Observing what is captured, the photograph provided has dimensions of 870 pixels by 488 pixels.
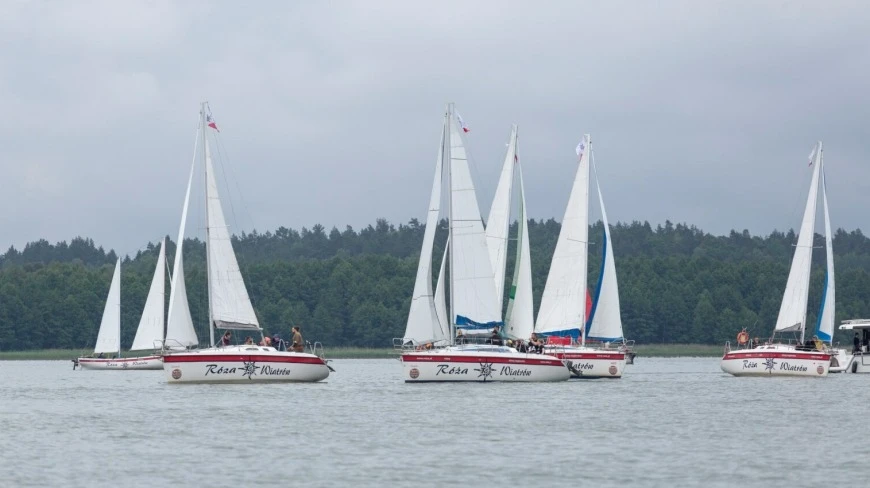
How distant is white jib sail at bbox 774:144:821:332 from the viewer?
69.9 metres

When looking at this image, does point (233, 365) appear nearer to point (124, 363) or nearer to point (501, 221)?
point (501, 221)

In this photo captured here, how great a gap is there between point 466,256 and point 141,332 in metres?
41.4

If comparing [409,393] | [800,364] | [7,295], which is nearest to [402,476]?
[409,393]

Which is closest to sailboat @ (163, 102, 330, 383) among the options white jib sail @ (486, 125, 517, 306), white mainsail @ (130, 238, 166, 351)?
white jib sail @ (486, 125, 517, 306)

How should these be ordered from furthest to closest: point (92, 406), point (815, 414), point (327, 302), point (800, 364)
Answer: point (327, 302) → point (800, 364) → point (92, 406) → point (815, 414)

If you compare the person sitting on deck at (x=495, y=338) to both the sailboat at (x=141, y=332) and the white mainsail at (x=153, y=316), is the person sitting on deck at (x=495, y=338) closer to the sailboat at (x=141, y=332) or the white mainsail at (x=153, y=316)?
the sailboat at (x=141, y=332)

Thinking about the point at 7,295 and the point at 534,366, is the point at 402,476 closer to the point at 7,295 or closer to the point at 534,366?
the point at 534,366

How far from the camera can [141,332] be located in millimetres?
94000

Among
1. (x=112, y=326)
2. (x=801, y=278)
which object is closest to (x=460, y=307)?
(x=801, y=278)

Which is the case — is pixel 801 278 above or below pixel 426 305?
above

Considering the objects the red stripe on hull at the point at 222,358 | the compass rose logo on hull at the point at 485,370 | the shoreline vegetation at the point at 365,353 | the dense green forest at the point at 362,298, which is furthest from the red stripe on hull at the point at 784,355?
the dense green forest at the point at 362,298

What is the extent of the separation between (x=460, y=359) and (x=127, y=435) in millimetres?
18652

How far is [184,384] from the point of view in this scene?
60.0 meters

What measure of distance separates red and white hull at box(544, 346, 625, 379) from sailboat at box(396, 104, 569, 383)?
653 cm
